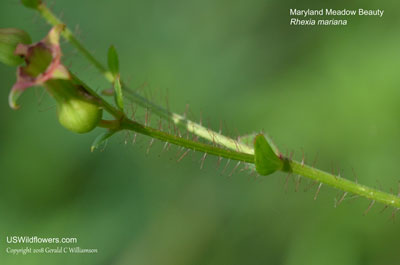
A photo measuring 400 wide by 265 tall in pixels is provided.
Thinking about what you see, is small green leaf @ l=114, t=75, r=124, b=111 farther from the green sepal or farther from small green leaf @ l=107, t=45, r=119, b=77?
the green sepal

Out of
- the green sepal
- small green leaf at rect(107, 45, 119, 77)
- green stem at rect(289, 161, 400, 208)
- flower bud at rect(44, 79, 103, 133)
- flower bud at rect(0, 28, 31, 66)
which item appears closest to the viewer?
flower bud at rect(44, 79, 103, 133)

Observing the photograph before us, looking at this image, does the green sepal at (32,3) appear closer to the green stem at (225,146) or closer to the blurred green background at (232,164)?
the green stem at (225,146)

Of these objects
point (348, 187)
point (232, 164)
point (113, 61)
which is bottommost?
point (232, 164)

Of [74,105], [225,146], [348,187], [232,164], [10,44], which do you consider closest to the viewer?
[74,105]

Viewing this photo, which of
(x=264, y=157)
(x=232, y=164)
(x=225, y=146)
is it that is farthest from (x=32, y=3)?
(x=232, y=164)

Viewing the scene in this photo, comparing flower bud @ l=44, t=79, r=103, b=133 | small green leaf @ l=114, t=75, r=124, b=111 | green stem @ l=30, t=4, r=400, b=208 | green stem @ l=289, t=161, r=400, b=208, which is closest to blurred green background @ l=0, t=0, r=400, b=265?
green stem @ l=30, t=4, r=400, b=208

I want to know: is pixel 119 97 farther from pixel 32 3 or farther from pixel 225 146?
pixel 32 3

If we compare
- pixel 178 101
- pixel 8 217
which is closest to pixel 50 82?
pixel 8 217
